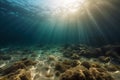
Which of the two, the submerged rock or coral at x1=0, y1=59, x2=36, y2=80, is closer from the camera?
the submerged rock

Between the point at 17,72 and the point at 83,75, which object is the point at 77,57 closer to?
the point at 83,75

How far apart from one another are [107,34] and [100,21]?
9.05 ft

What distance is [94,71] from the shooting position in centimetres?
576

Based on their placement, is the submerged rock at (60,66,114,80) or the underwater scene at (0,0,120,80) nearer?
the submerged rock at (60,66,114,80)

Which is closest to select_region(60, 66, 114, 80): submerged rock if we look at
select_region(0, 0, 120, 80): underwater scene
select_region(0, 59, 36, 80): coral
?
select_region(0, 0, 120, 80): underwater scene


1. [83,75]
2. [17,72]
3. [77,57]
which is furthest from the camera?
[77,57]

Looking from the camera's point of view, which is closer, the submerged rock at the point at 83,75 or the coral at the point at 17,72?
the submerged rock at the point at 83,75

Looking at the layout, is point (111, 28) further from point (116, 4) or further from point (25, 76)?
point (25, 76)

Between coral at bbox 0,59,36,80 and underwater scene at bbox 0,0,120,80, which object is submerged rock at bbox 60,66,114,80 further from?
coral at bbox 0,59,36,80

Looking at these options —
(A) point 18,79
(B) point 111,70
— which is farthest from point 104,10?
(A) point 18,79

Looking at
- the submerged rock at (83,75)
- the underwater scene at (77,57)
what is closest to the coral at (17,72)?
the underwater scene at (77,57)

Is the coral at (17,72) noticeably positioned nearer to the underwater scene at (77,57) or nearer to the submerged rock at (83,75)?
the underwater scene at (77,57)

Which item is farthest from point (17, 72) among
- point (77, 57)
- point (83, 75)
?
point (77, 57)

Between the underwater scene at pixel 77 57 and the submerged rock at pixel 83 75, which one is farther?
the underwater scene at pixel 77 57
